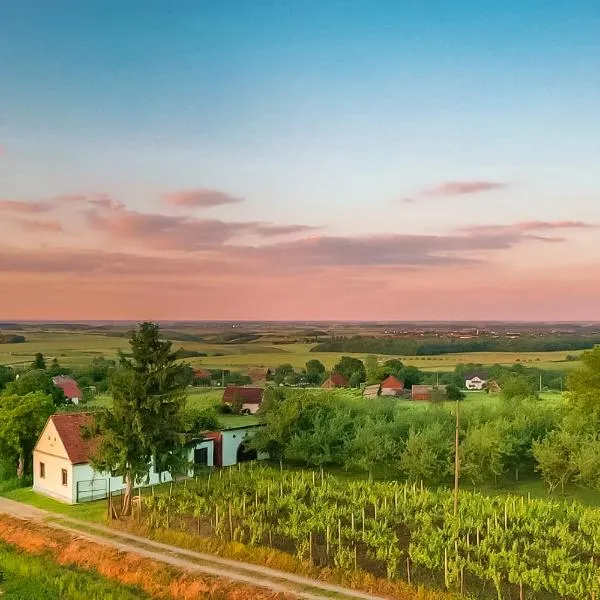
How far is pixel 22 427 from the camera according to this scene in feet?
116

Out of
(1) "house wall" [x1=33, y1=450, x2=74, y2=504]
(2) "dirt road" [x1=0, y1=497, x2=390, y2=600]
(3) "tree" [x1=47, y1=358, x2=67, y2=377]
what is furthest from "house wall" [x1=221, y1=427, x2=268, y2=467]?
(3) "tree" [x1=47, y1=358, x2=67, y2=377]

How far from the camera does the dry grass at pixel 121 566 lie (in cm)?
1956

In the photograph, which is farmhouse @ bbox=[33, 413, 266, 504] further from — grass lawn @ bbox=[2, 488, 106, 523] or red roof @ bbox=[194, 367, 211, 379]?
red roof @ bbox=[194, 367, 211, 379]

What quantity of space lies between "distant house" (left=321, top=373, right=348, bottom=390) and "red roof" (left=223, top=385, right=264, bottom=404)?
18333 millimetres

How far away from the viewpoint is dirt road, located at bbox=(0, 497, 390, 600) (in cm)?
1955

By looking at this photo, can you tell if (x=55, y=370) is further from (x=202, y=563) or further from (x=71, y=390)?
(x=202, y=563)

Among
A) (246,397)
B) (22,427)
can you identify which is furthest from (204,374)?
(22,427)

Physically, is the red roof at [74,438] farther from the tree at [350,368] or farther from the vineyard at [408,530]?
the tree at [350,368]

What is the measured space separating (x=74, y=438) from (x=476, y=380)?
69.1 meters

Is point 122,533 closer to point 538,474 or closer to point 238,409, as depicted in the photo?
point 538,474

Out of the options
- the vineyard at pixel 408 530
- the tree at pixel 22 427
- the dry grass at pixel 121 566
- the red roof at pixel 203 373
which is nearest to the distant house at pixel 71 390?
the red roof at pixel 203 373

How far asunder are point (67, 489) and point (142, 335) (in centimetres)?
895

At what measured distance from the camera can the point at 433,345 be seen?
433ft

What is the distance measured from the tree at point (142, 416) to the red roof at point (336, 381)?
186ft
